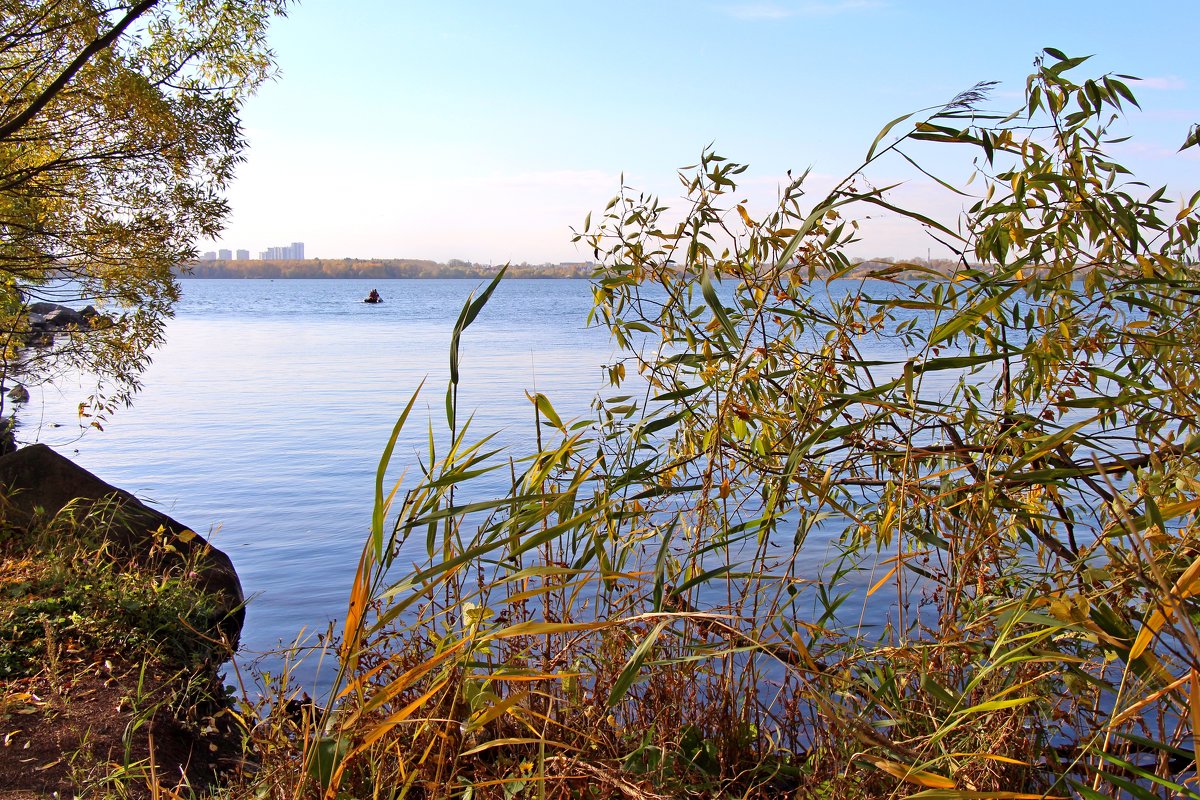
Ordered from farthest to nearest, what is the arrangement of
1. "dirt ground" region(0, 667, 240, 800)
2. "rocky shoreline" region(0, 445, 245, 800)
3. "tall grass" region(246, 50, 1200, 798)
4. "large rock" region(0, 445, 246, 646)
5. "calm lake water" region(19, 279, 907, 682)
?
"calm lake water" region(19, 279, 907, 682), "large rock" region(0, 445, 246, 646), "rocky shoreline" region(0, 445, 245, 800), "dirt ground" region(0, 667, 240, 800), "tall grass" region(246, 50, 1200, 798)

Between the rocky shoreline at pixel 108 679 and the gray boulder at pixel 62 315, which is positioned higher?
the gray boulder at pixel 62 315

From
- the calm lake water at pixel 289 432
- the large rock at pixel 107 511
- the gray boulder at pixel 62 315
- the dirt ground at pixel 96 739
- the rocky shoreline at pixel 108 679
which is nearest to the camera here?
the dirt ground at pixel 96 739

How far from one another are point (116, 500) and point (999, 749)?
5856mm

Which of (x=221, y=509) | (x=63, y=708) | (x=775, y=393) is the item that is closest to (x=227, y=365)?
(x=221, y=509)

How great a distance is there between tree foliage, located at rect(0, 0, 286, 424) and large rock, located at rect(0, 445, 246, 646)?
187cm

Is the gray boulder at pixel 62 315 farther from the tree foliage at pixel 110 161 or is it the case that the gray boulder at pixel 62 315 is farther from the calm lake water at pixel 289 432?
the tree foliage at pixel 110 161

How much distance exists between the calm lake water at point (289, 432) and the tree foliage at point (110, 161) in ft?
6.52

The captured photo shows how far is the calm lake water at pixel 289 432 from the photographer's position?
321 inches

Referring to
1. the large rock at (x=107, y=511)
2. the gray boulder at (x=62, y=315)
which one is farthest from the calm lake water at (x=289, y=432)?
the gray boulder at (x=62, y=315)

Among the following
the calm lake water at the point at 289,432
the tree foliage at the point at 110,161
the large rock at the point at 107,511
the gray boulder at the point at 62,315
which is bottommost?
the calm lake water at the point at 289,432

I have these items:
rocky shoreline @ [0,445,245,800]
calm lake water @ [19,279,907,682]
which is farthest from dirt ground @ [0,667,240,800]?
calm lake water @ [19,279,907,682]

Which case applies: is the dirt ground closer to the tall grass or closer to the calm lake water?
the calm lake water

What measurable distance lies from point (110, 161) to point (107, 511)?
13.4 ft

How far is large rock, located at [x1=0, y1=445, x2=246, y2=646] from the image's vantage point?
20.2 feet
